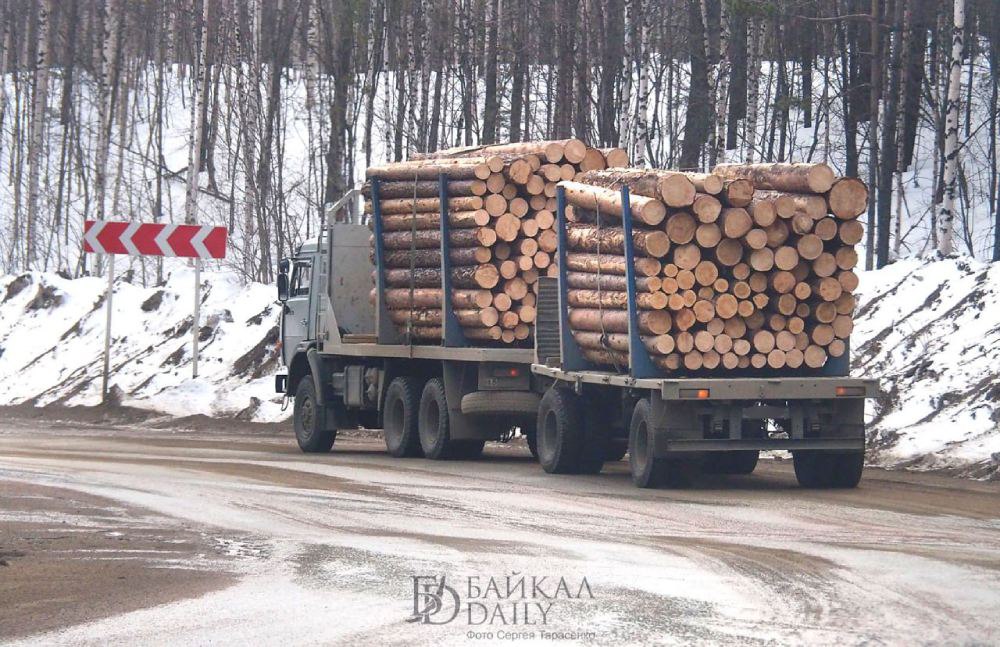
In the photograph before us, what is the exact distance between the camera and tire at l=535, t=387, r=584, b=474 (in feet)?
52.7

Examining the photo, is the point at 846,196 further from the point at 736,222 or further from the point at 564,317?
the point at 564,317

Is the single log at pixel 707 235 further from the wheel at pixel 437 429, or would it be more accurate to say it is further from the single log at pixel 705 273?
the wheel at pixel 437 429

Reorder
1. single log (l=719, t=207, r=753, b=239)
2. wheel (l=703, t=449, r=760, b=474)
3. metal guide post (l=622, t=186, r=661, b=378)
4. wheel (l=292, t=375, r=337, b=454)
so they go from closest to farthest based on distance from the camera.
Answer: single log (l=719, t=207, r=753, b=239)
metal guide post (l=622, t=186, r=661, b=378)
wheel (l=703, t=449, r=760, b=474)
wheel (l=292, t=375, r=337, b=454)

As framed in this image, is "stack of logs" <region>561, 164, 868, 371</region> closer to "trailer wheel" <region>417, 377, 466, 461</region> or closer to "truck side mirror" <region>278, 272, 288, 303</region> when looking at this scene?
"trailer wheel" <region>417, 377, 466, 461</region>

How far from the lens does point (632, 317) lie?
14602 mm

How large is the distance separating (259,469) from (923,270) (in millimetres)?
10991

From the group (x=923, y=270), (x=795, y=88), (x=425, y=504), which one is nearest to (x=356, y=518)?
(x=425, y=504)

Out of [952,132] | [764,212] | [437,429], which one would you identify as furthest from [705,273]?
[952,132]

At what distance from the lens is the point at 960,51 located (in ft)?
84.3

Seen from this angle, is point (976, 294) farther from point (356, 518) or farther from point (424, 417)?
point (356, 518)

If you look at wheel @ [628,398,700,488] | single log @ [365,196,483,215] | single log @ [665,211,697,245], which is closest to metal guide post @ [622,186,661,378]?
wheel @ [628,398,700,488]

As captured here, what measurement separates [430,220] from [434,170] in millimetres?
605

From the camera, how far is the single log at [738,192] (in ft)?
47.2

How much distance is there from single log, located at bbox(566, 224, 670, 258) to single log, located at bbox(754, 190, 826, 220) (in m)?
1.08
